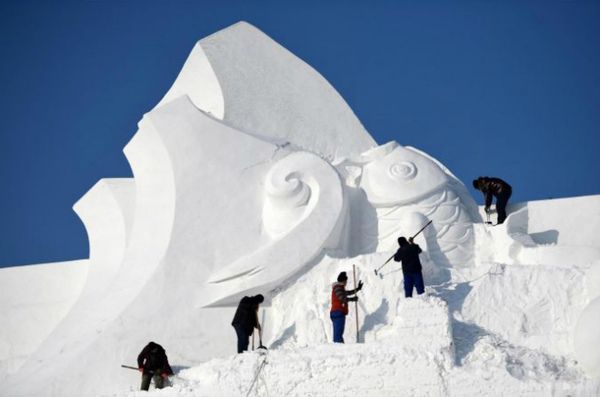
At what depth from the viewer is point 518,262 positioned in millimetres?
16844

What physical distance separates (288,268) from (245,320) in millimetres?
1901

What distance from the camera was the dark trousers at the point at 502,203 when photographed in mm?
18625

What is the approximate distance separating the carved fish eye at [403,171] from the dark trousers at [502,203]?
178 centimetres

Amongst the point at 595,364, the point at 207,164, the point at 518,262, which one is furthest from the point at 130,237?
the point at 595,364

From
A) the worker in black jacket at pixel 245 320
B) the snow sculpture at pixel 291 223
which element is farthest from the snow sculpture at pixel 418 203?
the worker in black jacket at pixel 245 320

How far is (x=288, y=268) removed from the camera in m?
16.6

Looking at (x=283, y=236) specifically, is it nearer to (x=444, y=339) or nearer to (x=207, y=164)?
(x=207, y=164)

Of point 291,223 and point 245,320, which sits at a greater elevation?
point 291,223

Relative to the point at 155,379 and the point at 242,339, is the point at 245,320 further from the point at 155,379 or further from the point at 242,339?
the point at 155,379

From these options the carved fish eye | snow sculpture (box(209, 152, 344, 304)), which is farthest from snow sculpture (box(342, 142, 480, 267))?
snow sculpture (box(209, 152, 344, 304))

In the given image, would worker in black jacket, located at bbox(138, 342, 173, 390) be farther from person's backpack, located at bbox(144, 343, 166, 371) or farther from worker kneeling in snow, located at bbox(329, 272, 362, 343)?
worker kneeling in snow, located at bbox(329, 272, 362, 343)

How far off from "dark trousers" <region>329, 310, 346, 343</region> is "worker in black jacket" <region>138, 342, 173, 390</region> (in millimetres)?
2483

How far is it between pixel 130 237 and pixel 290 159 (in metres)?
3.02

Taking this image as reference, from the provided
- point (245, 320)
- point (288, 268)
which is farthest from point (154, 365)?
point (288, 268)
